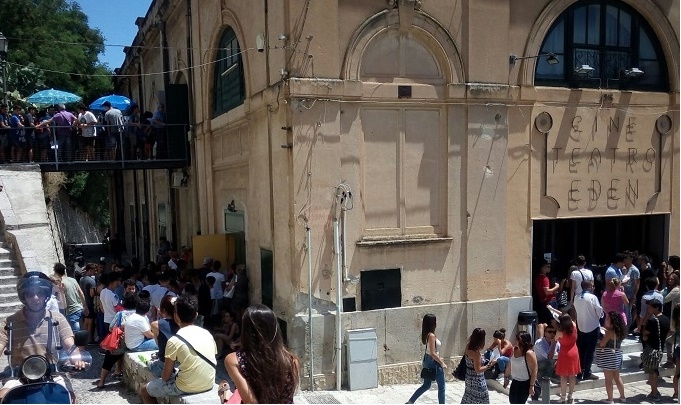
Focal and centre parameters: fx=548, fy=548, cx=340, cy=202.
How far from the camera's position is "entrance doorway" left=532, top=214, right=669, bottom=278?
11352 millimetres

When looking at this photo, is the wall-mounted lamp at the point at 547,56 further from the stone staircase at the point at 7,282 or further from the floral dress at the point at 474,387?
the stone staircase at the point at 7,282

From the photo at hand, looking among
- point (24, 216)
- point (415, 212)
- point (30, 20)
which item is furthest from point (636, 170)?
point (30, 20)

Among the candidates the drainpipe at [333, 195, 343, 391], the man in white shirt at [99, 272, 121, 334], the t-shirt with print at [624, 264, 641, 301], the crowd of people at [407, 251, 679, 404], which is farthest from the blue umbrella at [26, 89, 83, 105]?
the t-shirt with print at [624, 264, 641, 301]

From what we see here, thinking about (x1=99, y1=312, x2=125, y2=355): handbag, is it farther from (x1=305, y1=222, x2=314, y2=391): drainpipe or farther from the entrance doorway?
the entrance doorway

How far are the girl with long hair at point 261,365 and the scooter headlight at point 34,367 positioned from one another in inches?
76.7

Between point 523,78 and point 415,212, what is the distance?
11.0 ft

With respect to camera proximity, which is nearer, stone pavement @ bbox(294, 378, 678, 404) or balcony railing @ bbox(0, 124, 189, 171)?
stone pavement @ bbox(294, 378, 678, 404)

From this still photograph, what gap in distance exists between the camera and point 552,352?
8.23 metres

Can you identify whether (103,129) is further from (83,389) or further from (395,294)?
(395,294)

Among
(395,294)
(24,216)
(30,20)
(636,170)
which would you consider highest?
(30,20)

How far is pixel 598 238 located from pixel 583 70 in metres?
3.70

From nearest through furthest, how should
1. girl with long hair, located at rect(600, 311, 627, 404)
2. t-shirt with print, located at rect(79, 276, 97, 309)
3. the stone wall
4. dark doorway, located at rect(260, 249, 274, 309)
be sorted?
the stone wall, girl with long hair, located at rect(600, 311, 627, 404), dark doorway, located at rect(260, 249, 274, 309), t-shirt with print, located at rect(79, 276, 97, 309)

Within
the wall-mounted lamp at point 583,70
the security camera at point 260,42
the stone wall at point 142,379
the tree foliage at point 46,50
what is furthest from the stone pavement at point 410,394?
the tree foliage at point 46,50

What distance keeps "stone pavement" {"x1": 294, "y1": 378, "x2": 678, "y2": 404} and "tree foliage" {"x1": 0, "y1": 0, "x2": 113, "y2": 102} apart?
20.7 meters
